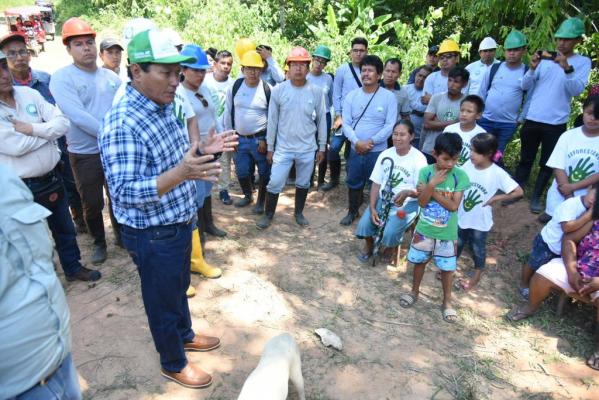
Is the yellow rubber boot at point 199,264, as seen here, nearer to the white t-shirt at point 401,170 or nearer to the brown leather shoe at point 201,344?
the brown leather shoe at point 201,344

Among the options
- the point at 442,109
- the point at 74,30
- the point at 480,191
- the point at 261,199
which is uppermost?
the point at 74,30

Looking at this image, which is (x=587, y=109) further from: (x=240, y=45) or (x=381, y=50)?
(x=381, y=50)

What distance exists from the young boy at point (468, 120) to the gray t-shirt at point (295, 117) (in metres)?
1.57

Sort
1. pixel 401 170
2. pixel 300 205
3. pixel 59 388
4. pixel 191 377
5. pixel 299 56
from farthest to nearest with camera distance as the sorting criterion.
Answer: pixel 300 205, pixel 299 56, pixel 401 170, pixel 191 377, pixel 59 388

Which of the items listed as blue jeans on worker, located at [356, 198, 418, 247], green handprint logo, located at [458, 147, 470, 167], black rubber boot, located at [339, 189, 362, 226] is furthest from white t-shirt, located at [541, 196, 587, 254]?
black rubber boot, located at [339, 189, 362, 226]

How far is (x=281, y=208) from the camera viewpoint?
5895 millimetres

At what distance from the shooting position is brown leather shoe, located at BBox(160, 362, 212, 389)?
2787 millimetres

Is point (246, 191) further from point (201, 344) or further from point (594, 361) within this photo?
point (594, 361)

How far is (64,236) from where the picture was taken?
373 centimetres

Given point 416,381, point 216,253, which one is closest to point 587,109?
point 416,381

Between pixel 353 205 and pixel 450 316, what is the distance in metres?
2.07

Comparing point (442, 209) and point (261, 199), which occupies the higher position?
point (442, 209)

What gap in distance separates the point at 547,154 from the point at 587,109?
1.40 m

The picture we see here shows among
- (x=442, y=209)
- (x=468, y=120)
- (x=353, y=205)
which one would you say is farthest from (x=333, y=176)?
(x=442, y=209)
